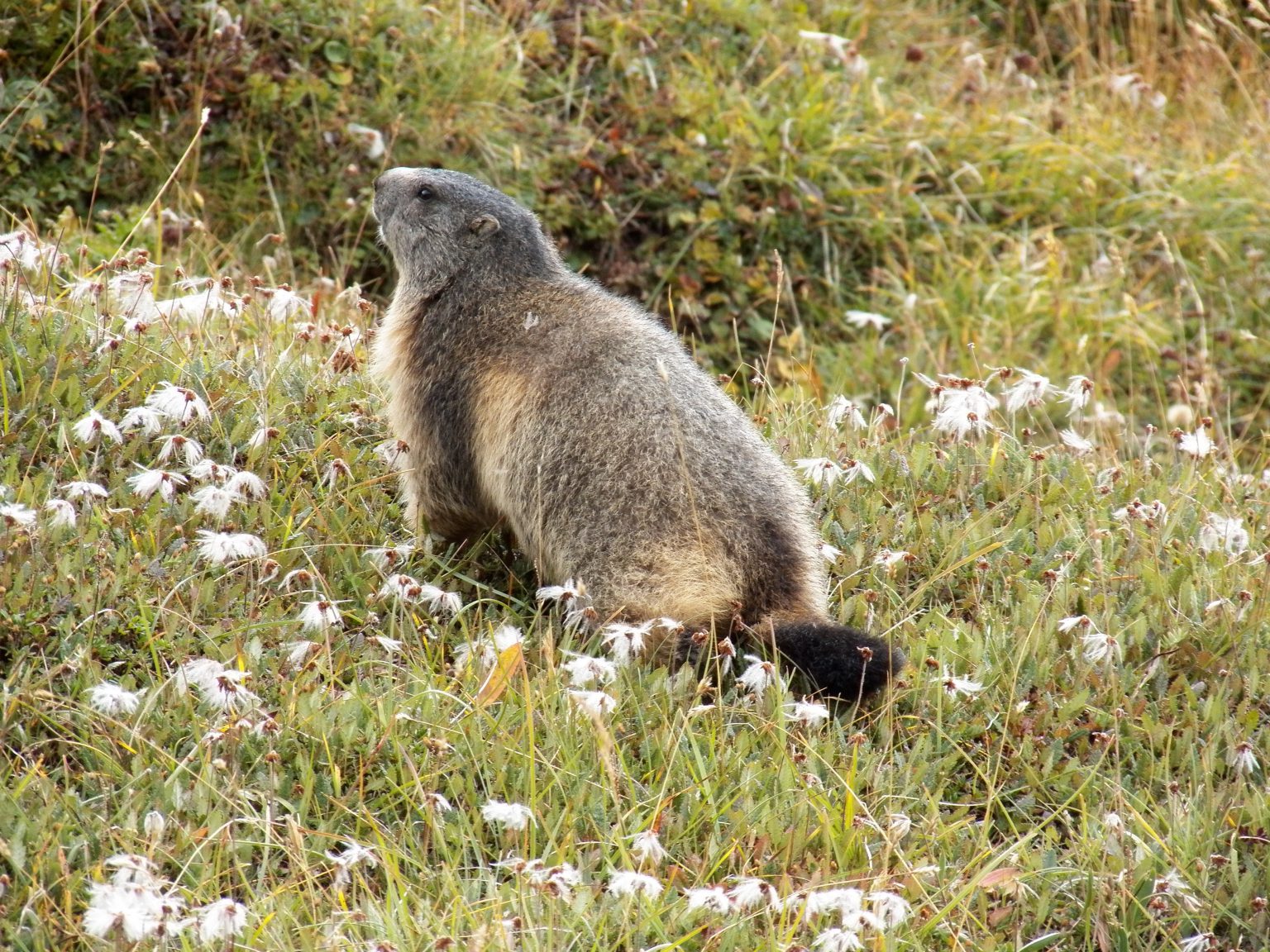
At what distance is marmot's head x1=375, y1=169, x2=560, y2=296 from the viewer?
5.50 metres

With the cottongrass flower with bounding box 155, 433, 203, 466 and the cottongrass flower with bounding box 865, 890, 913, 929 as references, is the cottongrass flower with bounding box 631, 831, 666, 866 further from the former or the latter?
the cottongrass flower with bounding box 155, 433, 203, 466

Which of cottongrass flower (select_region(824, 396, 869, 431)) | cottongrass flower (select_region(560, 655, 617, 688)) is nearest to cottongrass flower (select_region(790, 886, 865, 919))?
cottongrass flower (select_region(560, 655, 617, 688))

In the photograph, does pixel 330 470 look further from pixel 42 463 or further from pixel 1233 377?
pixel 1233 377

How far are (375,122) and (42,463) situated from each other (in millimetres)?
4063

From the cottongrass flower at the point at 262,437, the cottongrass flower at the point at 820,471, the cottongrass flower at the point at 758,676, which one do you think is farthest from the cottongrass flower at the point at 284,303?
the cottongrass flower at the point at 758,676

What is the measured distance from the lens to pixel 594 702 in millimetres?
3584

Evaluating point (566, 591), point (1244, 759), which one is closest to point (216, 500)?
point (566, 591)

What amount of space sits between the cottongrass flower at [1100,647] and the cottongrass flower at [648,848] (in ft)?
5.36

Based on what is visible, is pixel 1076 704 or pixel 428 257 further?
pixel 428 257

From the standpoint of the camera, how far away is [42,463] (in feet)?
14.8

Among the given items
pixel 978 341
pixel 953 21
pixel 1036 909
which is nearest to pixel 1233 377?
pixel 978 341

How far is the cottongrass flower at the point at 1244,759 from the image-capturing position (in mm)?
3904

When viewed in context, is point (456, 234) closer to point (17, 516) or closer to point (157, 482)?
point (157, 482)

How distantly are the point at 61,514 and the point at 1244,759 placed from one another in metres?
3.43
